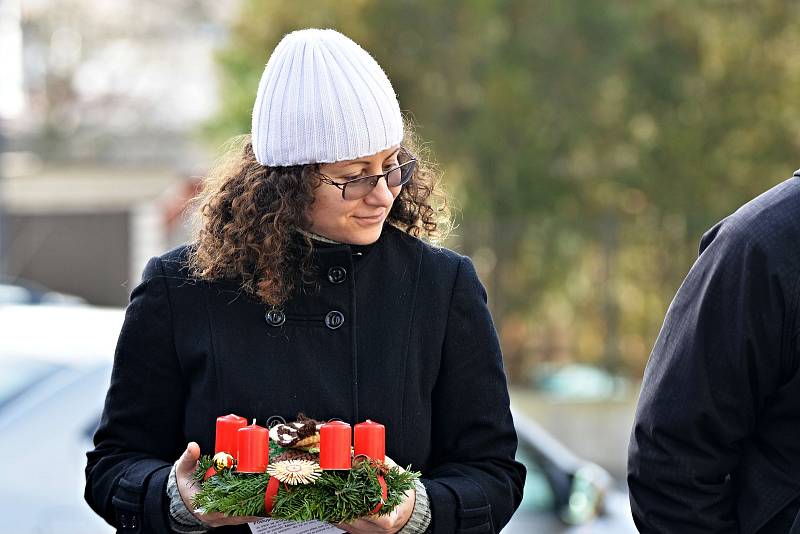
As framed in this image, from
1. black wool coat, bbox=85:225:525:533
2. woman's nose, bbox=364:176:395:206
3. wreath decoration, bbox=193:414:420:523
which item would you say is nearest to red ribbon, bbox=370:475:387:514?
wreath decoration, bbox=193:414:420:523

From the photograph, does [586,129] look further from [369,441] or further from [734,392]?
[369,441]

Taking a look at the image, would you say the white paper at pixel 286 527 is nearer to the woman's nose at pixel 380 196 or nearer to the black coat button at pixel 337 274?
the black coat button at pixel 337 274

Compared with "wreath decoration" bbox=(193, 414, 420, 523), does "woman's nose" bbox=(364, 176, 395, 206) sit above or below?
above

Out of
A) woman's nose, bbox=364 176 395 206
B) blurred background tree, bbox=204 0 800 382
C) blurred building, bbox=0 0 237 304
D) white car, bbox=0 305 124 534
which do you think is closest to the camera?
woman's nose, bbox=364 176 395 206

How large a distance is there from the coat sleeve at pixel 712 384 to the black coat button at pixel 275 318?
66 cm

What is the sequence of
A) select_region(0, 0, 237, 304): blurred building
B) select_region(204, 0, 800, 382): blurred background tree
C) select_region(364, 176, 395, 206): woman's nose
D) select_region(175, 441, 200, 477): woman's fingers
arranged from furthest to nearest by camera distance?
select_region(0, 0, 237, 304): blurred building, select_region(204, 0, 800, 382): blurred background tree, select_region(364, 176, 395, 206): woman's nose, select_region(175, 441, 200, 477): woman's fingers

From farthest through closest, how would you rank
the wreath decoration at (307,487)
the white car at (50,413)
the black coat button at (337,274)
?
the white car at (50,413)
the black coat button at (337,274)
the wreath decoration at (307,487)

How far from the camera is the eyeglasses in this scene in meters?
2.34

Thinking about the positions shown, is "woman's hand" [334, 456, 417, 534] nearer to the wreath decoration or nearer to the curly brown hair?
the wreath decoration

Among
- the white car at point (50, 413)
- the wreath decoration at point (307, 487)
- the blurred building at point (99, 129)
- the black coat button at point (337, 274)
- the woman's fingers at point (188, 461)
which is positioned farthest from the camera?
the blurred building at point (99, 129)

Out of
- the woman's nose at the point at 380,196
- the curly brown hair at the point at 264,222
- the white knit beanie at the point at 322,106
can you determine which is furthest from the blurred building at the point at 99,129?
the woman's nose at the point at 380,196

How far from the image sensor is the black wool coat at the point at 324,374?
236 cm

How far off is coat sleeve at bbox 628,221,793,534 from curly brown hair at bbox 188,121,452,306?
1.83 ft

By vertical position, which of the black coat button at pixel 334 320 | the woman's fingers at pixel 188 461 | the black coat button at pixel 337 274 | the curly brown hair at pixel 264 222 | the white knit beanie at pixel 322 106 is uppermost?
the white knit beanie at pixel 322 106
